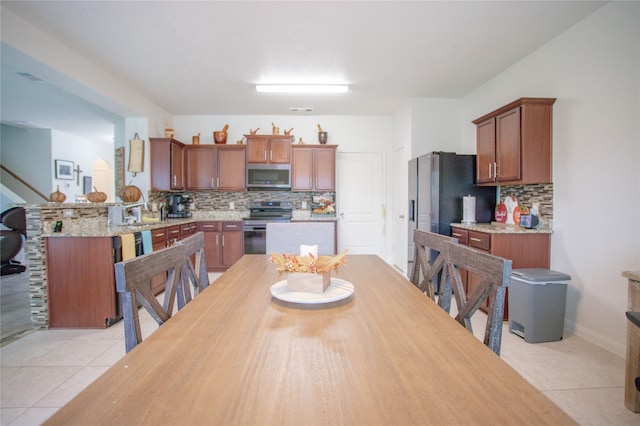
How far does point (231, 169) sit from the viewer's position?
17.5ft

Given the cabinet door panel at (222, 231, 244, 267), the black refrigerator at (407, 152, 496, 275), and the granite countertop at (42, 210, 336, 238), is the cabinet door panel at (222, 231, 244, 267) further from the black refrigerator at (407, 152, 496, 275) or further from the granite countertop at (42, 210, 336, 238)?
the black refrigerator at (407, 152, 496, 275)

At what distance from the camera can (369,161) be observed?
5.77 metres

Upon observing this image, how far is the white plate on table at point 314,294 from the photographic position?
116cm

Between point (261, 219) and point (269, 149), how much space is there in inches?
46.3

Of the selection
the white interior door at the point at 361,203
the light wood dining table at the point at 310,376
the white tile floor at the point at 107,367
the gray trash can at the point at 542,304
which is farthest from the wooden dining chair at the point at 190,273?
the white interior door at the point at 361,203

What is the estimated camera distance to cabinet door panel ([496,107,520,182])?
10.1ft

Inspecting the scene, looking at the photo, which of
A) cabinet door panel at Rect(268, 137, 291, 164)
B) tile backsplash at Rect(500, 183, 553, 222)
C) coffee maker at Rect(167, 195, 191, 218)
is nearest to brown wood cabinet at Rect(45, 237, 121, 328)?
coffee maker at Rect(167, 195, 191, 218)

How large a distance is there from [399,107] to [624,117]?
10.3ft

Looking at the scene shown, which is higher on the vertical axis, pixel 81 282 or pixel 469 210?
pixel 469 210

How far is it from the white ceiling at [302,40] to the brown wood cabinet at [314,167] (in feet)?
3.22

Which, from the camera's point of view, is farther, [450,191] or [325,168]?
[325,168]

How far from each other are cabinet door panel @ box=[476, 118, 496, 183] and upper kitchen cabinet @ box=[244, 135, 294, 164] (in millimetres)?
2853

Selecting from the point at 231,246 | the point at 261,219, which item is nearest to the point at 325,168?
the point at 261,219

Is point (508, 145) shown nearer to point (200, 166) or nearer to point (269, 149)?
point (269, 149)
